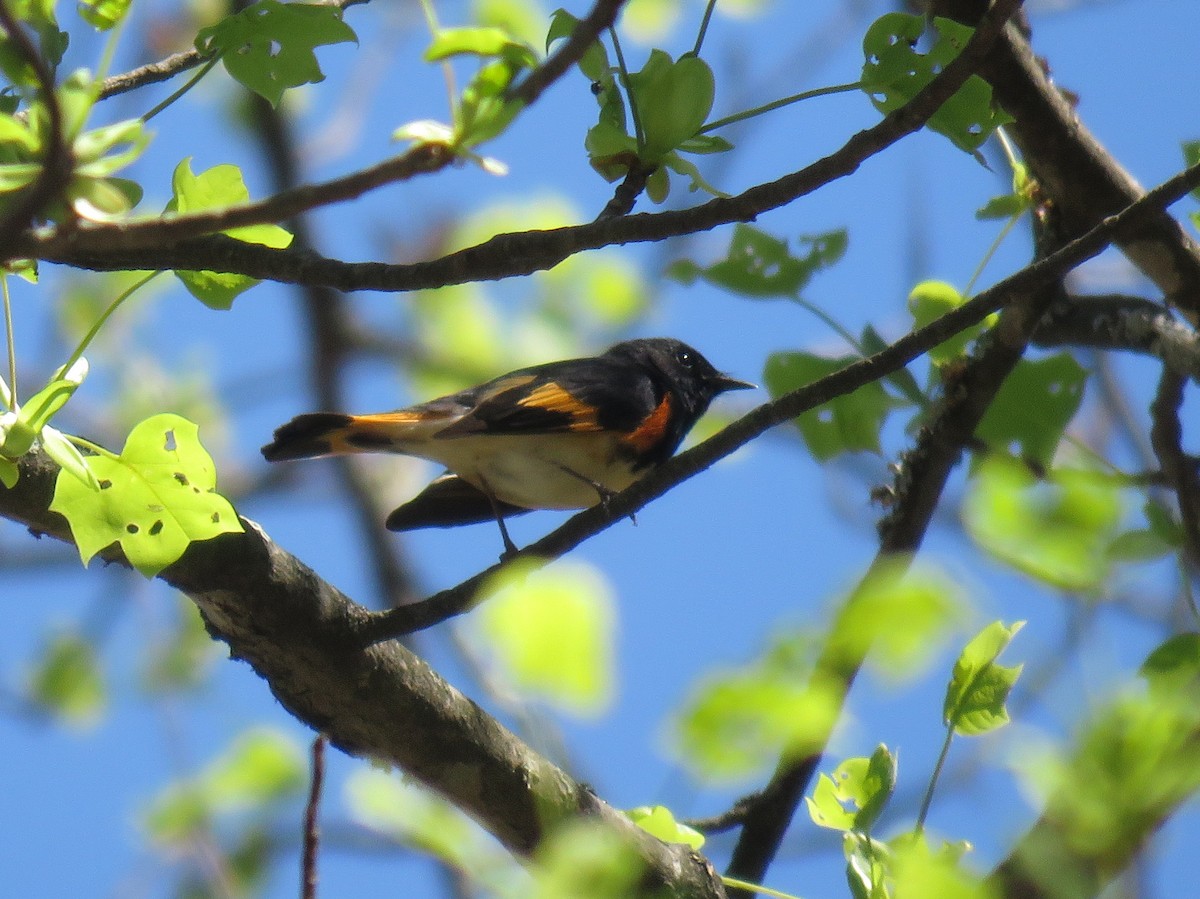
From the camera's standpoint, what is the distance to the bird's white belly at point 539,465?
4.13 meters

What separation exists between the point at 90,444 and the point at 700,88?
1091 millimetres

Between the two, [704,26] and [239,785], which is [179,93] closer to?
[704,26]

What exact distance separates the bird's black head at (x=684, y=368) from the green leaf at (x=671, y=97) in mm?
2990

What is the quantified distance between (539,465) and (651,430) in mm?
450

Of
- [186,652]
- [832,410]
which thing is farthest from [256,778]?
[186,652]

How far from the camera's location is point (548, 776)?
251 cm

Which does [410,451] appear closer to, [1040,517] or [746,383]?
[746,383]

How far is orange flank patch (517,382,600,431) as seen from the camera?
13.3 feet

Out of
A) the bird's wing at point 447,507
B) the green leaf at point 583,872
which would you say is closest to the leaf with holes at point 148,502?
the green leaf at point 583,872

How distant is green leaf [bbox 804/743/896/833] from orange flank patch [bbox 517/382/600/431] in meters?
2.15

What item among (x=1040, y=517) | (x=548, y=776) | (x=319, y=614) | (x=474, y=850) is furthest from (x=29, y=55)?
(x=548, y=776)

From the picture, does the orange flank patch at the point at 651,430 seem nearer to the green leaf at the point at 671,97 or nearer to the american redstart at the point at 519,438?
the american redstart at the point at 519,438

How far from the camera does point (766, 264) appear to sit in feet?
10.1

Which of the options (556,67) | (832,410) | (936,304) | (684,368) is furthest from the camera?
(684,368)
